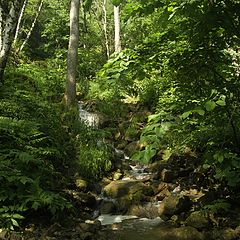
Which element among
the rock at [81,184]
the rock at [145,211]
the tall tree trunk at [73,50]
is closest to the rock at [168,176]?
the rock at [145,211]

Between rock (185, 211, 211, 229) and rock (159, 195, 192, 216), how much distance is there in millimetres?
529

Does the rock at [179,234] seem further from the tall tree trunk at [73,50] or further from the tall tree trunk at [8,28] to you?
the tall tree trunk at [73,50]

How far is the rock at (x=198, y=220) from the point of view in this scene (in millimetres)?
5895

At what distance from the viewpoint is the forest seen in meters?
3.04

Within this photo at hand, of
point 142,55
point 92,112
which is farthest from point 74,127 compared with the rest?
point 142,55

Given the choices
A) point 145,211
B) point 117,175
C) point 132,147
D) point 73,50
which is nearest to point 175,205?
point 145,211

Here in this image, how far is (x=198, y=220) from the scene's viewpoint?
5.98 m

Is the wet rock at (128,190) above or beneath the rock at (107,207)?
above

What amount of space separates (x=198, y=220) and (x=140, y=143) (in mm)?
2654

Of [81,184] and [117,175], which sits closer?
[81,184]

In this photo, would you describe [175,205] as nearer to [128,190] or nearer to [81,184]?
[128,190]

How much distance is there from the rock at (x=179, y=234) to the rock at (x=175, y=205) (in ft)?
2.06

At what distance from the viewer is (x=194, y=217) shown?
6.08 meters

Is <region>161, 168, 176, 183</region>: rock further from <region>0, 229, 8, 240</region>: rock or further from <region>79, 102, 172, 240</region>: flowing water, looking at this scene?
<region>0, 229, 8, 240</region>: rock
